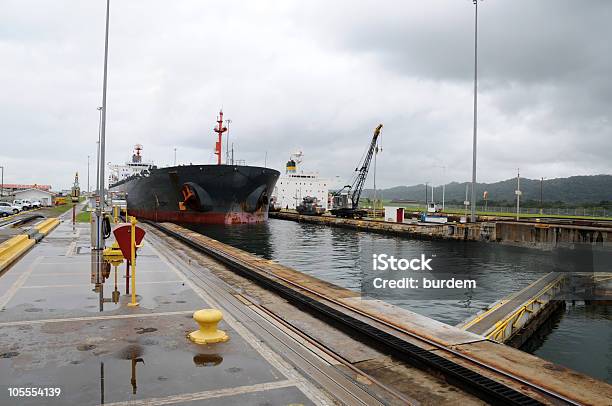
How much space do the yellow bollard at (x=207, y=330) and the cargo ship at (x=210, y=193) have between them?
35.9 meters

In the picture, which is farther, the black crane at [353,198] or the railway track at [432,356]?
the black crane at [353,198]

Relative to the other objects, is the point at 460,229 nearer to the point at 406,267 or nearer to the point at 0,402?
the point at 406,267

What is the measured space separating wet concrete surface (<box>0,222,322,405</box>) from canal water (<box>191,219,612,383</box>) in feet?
22.7

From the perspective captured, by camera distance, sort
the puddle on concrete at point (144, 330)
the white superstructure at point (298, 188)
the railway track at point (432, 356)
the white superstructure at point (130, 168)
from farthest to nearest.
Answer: the white superstructure at point (298, 188)
the white superstructure at point (130, 168)
the puddle on concrete at point (144, 330)
the railway track at point (432, 356)

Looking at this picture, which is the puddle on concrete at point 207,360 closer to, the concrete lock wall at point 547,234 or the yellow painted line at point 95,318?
the yellow painted line at point 95,318

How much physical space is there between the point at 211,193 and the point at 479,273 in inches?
1143

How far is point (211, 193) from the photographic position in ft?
142

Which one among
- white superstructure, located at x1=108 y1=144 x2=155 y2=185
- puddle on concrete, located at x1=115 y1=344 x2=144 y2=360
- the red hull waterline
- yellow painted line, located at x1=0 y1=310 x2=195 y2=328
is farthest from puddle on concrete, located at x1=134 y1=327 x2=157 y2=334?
white superstructure, located at x1=108 y1=144 x2=155 y2=185

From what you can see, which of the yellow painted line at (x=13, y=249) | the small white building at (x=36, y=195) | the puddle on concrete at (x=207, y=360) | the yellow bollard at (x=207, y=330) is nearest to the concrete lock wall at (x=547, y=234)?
the yellow bollard at (x=207, y=330)

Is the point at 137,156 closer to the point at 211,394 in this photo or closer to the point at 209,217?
the point at 209,217

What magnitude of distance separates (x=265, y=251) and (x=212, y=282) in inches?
555

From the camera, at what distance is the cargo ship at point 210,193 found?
139ft

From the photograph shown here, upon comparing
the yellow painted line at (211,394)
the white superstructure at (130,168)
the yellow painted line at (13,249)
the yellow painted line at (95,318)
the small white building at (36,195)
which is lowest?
the yellow painted line at (211,394)

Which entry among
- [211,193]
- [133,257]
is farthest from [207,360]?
[211,193]
